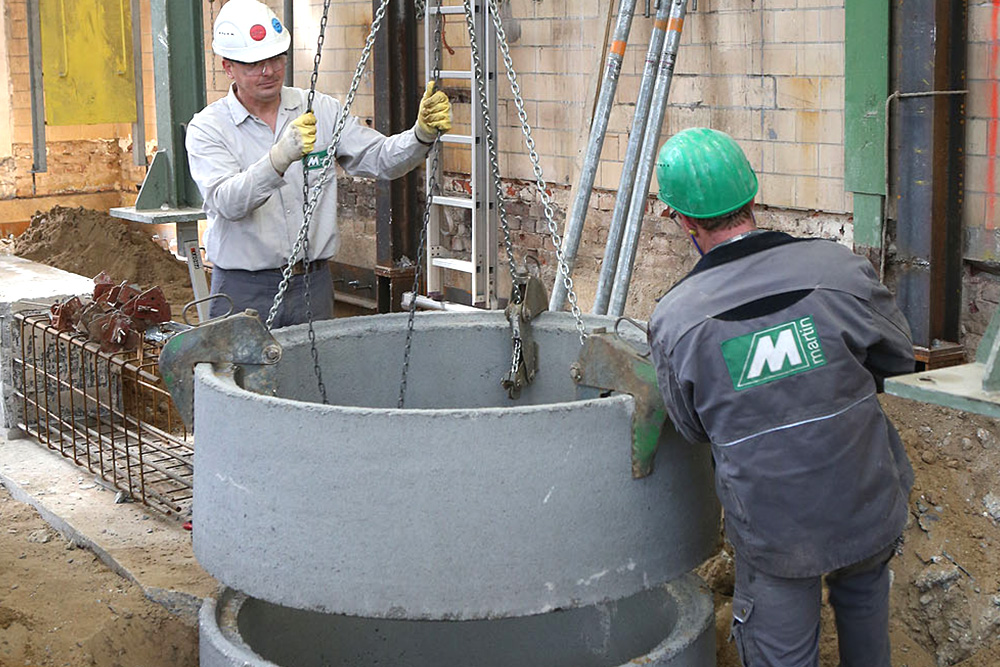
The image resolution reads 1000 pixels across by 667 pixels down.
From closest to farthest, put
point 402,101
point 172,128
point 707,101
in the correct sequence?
point 707,101 → point 172,128 → point 402,101

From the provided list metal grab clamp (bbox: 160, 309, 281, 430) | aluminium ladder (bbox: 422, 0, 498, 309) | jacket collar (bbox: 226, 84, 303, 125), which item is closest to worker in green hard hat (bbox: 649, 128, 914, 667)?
metal grab clamp (bbox: 160, 309, 281, 430)

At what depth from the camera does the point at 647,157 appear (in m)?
5.94

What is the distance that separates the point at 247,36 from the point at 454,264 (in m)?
2.98

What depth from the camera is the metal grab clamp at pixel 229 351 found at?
3475 mm

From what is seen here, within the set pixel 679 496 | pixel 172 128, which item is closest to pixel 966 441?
pixel 679 496

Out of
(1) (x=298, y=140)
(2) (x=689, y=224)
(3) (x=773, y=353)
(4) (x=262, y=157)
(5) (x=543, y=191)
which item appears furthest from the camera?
(4) (x=262, y=157)

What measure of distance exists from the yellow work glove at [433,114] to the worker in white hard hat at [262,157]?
11 mm

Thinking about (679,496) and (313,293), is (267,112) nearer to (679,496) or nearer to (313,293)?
(313,293)

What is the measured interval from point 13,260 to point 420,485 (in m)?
4.65

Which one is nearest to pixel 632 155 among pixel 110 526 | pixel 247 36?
pixel 247 36

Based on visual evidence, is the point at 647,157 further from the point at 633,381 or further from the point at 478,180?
the point at 633,381

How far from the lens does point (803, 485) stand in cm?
286

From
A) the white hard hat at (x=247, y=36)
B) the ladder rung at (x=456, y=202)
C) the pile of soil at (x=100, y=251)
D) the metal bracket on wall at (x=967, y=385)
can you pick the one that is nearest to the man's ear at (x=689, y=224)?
the metal bracket on wall at (x=967, y=385)

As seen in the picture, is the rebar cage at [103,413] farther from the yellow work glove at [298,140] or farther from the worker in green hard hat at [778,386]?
the worker in green hard hat at [778,386]
